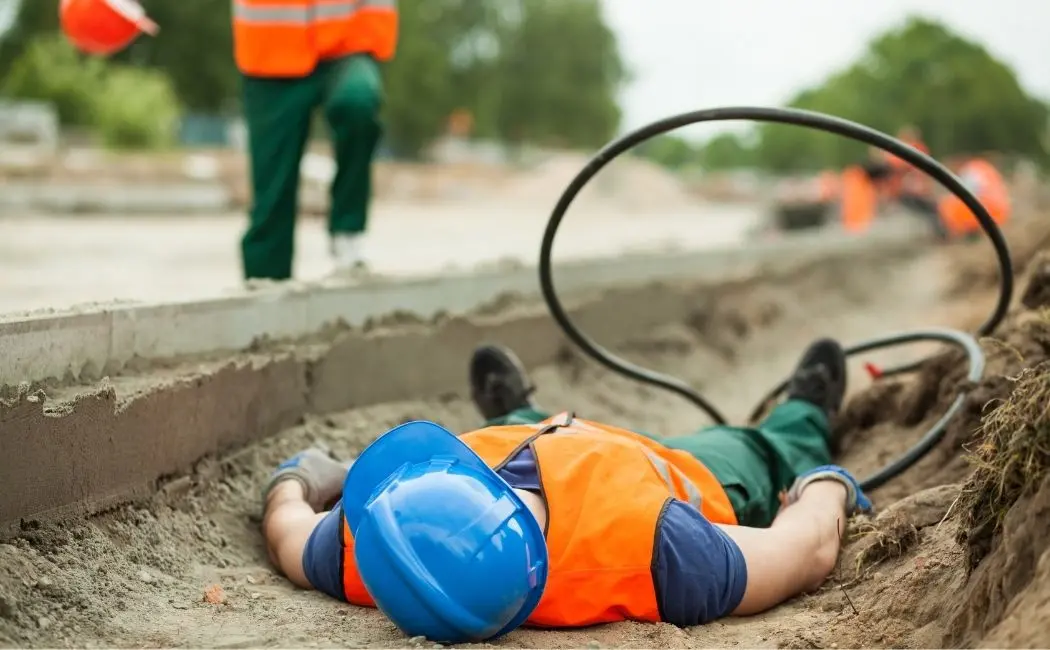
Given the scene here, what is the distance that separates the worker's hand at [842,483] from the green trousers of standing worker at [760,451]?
141 mm

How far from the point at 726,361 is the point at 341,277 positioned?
314 cm

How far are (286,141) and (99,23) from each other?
1.12 m

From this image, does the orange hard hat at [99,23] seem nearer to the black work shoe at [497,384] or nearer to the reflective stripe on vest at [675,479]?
the black work shoe at [497,384]

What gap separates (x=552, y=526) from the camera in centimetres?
291

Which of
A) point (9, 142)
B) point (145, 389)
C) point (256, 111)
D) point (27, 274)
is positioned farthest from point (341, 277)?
point (9, 142)

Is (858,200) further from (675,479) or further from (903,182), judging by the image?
(675,479)

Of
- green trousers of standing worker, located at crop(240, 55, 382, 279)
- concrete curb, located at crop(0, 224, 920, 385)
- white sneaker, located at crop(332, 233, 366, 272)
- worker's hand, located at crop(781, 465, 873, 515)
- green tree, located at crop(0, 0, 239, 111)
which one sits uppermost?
green tree, located at crop(0, 0, 239, 111)

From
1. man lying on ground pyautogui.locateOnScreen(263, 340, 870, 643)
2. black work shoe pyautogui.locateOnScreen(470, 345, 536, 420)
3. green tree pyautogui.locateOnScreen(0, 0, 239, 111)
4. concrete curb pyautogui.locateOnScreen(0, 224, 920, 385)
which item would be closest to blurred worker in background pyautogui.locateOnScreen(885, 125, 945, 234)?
concrete curb pyautogui.locateOnScreen(0, 224, 920, 385)

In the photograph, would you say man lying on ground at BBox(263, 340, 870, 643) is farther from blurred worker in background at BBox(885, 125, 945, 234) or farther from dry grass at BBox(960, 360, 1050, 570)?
blurred worker in background at BBox(885, 125, 945, 234)

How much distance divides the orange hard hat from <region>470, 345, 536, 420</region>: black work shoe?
234cm

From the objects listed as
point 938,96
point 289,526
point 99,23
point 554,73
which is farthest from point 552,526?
point 938,96

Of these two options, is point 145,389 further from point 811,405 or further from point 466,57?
point 466,57

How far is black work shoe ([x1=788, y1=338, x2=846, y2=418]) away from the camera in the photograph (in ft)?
14.9

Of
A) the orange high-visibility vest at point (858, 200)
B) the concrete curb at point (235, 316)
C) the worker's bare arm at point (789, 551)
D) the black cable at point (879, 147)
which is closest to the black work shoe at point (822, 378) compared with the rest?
the black cable at point (879, 147)
